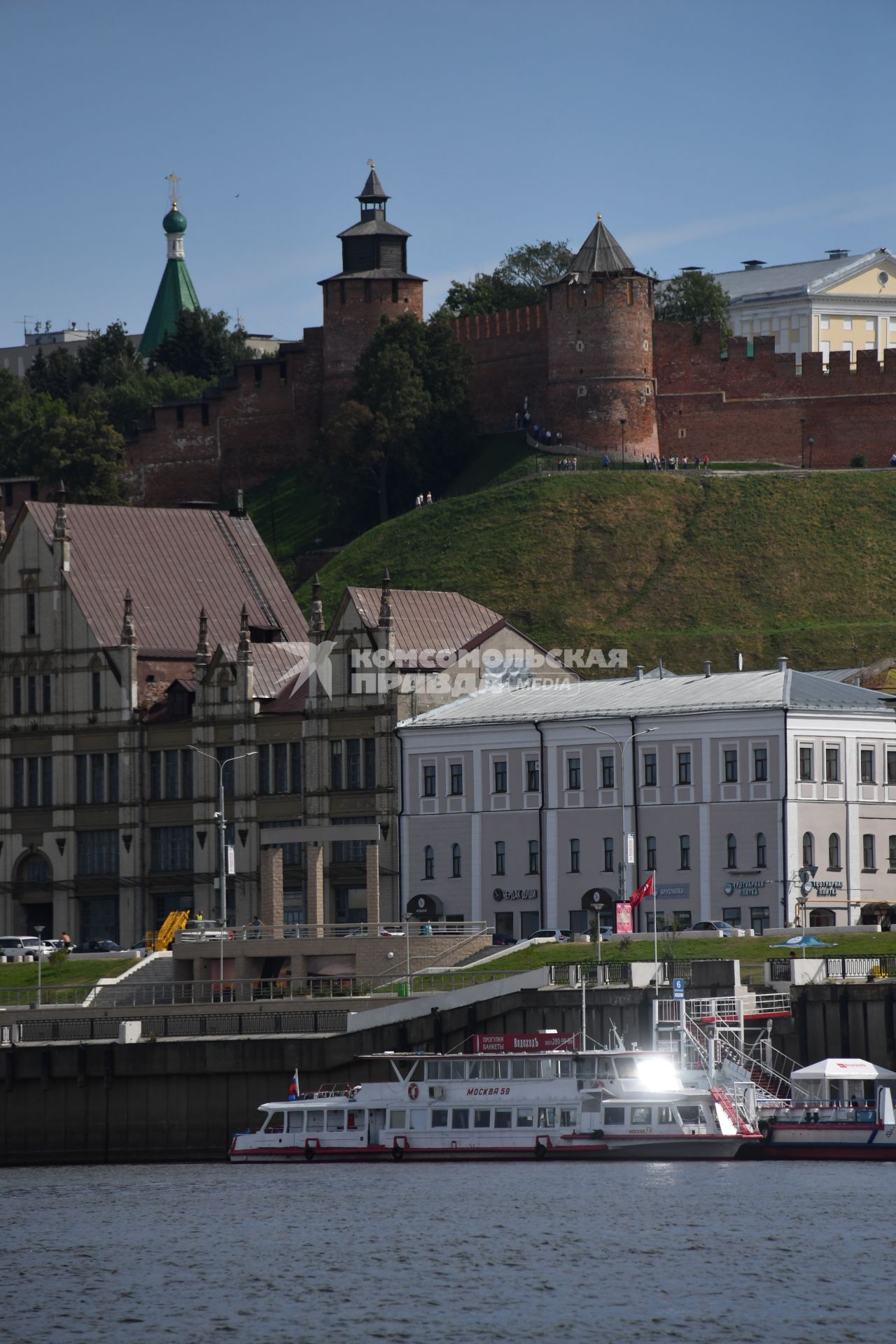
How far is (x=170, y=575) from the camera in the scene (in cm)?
13775

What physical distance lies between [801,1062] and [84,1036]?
70.7 feet

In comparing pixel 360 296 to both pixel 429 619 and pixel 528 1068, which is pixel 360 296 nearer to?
pixel 429 619

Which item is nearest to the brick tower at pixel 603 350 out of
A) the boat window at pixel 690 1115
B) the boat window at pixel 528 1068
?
the boat window at pixel 528 1068

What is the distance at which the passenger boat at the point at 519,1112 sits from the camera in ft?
263

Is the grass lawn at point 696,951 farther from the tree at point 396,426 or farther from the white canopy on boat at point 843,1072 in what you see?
the tree at point 396,426

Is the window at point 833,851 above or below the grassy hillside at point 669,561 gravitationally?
below

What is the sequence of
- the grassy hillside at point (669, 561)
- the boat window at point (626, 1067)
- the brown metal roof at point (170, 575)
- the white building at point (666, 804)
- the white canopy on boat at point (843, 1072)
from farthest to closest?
the grassy hillside at point (669, 561)
the brown metal roof at point (170, 575)
the white building at point (666, 804)
the boat window at point (626, 1067)
the white canopy on boat at point (843, 1072)

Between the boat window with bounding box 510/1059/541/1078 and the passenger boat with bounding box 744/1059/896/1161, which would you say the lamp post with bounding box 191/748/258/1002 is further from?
the passenger boat with bounding box 744/1059/896/1161

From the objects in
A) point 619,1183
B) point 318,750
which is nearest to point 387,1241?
point 619,1183

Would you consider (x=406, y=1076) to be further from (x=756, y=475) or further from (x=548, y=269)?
(x=548, y=269)

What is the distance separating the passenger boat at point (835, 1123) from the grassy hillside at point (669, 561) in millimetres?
65530

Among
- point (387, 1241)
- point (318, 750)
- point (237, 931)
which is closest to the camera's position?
point (387, 1241)

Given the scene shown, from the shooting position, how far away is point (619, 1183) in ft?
249

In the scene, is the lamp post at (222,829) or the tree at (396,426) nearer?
the lamp post at (222,829)
